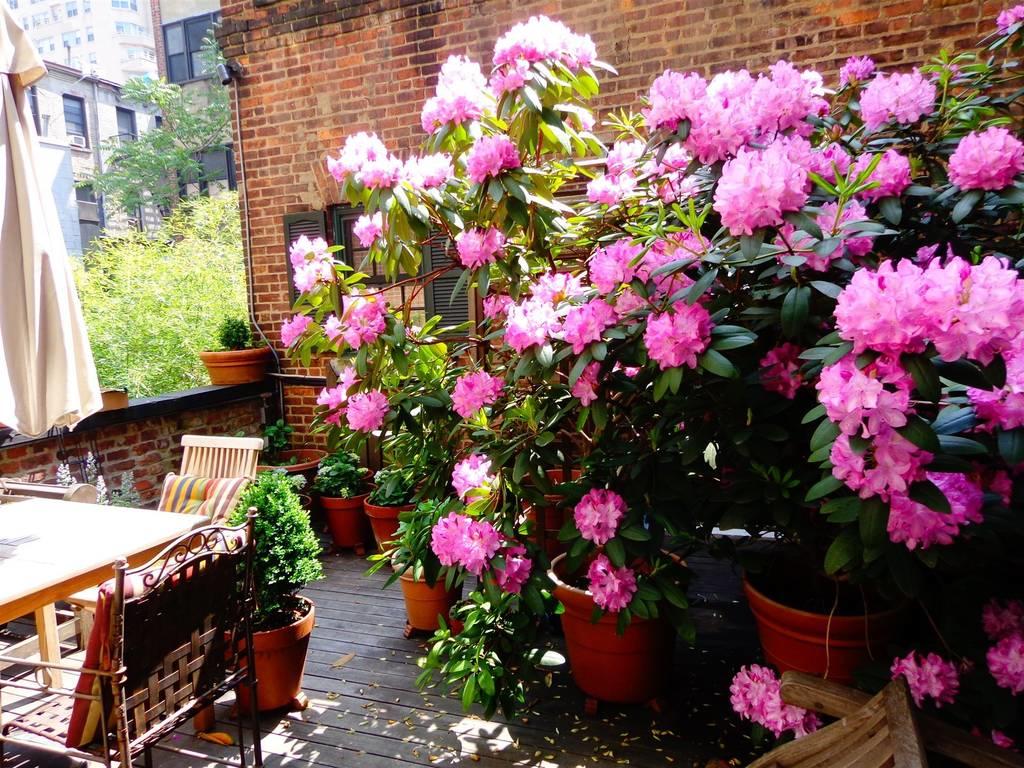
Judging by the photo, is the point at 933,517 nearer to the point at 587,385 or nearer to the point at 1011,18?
the point at 587,385

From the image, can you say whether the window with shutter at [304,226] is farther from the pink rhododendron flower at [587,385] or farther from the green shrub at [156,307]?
the pink rhododendron flower at [587,385]

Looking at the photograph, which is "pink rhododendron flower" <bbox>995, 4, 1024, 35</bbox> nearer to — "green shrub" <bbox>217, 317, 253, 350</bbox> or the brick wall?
the brick wall

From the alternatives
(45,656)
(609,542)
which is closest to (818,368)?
(609,542)

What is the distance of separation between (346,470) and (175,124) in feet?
56.0

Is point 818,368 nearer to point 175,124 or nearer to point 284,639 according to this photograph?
point 284,639

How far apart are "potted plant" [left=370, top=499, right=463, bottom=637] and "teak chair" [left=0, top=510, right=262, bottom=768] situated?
59cm

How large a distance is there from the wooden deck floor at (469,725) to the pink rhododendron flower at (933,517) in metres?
1.44

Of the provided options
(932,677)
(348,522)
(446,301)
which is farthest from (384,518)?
(932,677)

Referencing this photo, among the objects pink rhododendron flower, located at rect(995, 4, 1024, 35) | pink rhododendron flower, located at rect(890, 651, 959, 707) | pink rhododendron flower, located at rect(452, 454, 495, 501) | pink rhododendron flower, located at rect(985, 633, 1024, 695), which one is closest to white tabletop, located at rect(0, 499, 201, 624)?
pink rhododendron flower, located at rect(452, 454, 495, 501)

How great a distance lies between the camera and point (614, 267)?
1.88 metres

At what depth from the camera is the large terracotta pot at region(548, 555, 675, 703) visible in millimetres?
2672

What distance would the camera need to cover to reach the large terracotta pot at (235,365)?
5469 mm

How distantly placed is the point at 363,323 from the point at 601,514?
1074mm

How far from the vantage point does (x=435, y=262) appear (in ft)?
17.2
